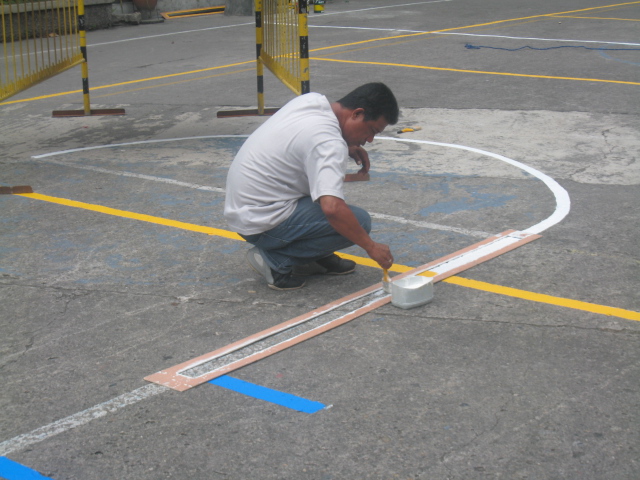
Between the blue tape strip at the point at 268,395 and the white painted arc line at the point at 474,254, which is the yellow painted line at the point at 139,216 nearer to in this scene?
the white painted arc line at the point at 474,254

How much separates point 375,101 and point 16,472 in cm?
250

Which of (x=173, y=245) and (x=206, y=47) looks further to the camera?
(x=206, y=47)

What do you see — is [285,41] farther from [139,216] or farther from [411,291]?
[411,291]

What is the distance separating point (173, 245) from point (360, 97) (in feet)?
5.93

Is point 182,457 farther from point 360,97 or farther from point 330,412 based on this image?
point 360,97

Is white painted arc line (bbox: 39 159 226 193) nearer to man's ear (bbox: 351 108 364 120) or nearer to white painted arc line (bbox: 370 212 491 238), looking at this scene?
white painted arc line (bbox: 370 212 491 238)

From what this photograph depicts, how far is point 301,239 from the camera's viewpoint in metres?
4.48

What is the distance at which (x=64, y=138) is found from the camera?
8.62 m

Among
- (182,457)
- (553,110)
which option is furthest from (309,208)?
(553,110)

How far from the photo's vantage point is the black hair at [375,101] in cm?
419

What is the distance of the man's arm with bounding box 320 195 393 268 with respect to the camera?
13.0ft

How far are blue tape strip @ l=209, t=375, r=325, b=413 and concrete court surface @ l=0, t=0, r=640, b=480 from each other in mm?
44

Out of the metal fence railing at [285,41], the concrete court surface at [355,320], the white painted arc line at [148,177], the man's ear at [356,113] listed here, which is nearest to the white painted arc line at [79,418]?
the concrete court surface at [355,320]

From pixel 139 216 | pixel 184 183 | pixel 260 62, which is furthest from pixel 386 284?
pixel 260 62
